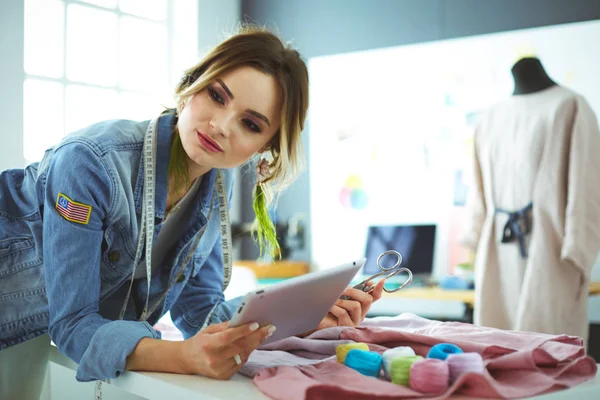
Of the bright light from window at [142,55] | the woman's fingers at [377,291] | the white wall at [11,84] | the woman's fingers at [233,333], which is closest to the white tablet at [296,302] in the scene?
the woman's fingers at [233,333]

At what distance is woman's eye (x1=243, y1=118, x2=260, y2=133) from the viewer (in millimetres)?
1489

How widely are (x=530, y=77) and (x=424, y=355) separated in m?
A: 2.81

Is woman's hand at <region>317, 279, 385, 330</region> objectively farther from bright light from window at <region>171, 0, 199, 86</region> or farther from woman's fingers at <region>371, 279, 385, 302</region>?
bright light from window at <region>171, 0, 199, 86</region>

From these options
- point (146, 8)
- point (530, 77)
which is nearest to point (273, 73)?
point (530, 77)

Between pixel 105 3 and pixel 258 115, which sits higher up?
pixel 105 3

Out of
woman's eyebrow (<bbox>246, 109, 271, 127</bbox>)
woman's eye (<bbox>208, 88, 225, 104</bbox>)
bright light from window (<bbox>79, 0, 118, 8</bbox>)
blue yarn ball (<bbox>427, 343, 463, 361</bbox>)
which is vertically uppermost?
bright light from window (<bbox>79, 0, 118, 8</bbox>)

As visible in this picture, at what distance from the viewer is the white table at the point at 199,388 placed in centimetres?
101

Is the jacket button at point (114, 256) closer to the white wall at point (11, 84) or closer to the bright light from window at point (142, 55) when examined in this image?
the white wall at point (11, 84)

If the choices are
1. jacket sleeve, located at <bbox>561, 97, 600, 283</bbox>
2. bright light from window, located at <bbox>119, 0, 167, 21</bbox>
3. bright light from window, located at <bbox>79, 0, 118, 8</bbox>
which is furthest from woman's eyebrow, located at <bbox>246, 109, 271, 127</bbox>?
bright light from window, located at <bbox>119, 0, 167, 21</bbox>

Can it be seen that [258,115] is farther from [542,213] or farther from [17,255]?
[542,213]

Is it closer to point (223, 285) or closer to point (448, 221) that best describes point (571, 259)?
point (448, 221)

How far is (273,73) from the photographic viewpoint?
152 cm

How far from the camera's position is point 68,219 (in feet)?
4.21

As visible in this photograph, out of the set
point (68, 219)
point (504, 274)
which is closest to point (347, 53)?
point (504, 274)
